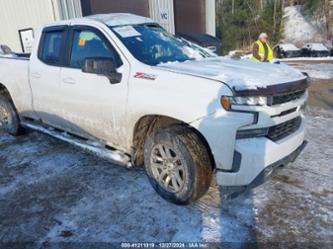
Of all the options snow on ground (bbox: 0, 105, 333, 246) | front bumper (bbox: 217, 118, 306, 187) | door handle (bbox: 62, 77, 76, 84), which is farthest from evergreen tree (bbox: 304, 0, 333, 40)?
front bumper (bbox: 217, 118, 306, 187)

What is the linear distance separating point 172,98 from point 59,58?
81.2 inches

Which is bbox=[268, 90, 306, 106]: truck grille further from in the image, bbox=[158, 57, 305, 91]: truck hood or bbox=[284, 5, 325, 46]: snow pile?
bbox=[284, 5, 325, 46]: snow pile

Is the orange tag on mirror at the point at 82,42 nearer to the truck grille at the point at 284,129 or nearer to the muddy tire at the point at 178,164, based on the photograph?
the muddy tire at the point at 178,164

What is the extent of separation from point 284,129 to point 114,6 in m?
9.28

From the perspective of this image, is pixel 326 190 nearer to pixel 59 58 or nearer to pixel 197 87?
pixel 197 87

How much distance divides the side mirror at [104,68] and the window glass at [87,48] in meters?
0.12

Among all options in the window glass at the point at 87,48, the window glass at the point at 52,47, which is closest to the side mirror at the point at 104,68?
the window glass at the point at 87,48

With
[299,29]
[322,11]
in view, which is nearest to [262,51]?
[322,11]

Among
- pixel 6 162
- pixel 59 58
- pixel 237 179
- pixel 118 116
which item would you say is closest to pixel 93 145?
pixel 118 116

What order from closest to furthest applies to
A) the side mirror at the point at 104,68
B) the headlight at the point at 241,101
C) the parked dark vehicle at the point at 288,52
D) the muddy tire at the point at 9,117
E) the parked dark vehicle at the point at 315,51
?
the headlight at the point at 241,101 < the side mirror at the point at 104,68 < the muddy tire at the point at 9,117 < the parked dark vehicle at the point at 315,51 < the parked dark vehicle at the point at 288,52

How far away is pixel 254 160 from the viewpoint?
108 inches

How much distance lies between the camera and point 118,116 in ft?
11.6

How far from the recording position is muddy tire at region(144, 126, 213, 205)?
298cm

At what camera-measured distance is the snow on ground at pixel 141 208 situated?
114 inches
